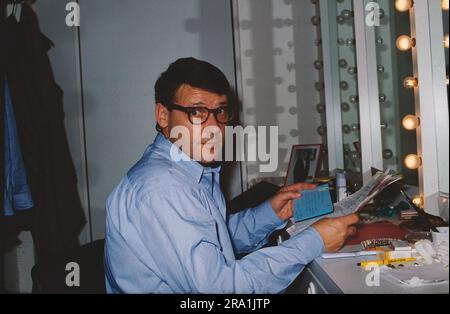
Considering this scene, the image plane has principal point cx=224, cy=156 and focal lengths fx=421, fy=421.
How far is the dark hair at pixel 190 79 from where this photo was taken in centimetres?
120

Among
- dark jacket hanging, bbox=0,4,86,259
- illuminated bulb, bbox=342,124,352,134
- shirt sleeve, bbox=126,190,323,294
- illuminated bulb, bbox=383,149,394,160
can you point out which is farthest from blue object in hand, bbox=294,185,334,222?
dark jacket hanging, bbox=0,4,86,259

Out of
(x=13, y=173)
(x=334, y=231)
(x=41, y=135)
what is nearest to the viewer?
A: (x=334, y=231)

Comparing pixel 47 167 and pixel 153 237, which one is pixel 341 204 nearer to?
pixel 153 237

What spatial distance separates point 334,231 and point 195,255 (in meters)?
0.36

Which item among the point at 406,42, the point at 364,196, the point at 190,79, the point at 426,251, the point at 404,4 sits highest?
the point at 404,4

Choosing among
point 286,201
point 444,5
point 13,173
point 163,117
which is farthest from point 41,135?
point 444,5

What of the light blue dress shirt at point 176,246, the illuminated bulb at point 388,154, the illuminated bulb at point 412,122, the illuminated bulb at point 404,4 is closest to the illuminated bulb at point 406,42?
the illuminated bulb at point 404,4

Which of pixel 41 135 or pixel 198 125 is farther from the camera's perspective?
pixel 41 135

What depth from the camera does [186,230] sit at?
911 millimetres

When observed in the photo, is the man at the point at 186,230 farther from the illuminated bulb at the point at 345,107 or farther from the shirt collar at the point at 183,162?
the illuminated bulb at the point at 345,107

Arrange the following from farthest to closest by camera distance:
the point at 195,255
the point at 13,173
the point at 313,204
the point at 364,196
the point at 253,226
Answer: the point at 13,173 → the point at 253,226 → the point at 313,204 → the point at 364,196 → the point at 195,255

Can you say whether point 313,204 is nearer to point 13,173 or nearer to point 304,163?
point 304,163

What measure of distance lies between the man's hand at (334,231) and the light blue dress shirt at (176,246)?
18mm

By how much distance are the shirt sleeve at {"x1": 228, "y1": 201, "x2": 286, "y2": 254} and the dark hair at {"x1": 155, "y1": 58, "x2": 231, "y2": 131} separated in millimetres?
443
